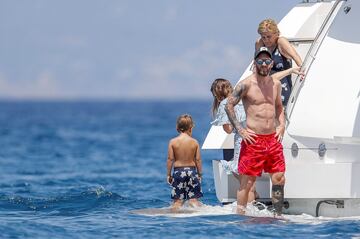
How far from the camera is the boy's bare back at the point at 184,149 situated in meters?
13.7

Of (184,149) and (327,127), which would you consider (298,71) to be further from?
(184,149)

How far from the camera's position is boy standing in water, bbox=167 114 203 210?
13.7 m

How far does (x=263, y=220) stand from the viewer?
1266 centimetres

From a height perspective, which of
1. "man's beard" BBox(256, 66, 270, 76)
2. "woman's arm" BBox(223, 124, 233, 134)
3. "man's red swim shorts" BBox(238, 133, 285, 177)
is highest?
"man's beard" BBox(256, 66, 270, 76)

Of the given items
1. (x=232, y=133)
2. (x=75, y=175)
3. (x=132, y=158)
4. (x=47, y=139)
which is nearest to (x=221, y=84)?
(x=232, y=133)

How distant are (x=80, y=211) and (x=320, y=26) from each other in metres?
3.62

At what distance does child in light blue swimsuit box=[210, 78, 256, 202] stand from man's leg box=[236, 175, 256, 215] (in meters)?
0.23

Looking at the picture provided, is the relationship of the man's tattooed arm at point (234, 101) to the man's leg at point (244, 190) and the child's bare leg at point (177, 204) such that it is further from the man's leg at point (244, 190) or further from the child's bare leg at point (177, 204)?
the child's bare leg at point (177, 204)

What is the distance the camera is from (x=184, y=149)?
45.0ft

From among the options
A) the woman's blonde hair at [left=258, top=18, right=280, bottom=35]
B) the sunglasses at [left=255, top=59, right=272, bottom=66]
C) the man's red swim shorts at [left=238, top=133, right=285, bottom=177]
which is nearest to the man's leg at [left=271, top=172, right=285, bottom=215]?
the man's red swim shorts at [left=238, top=133, right=285, bottom=177]

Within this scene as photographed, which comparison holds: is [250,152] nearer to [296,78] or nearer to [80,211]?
[296,78]

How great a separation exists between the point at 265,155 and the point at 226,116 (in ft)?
2.64

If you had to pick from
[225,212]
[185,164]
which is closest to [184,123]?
[185,164]

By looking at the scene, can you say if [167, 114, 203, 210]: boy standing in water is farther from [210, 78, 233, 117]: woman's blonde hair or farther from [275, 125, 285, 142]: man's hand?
[275, 125, 285, 142]: man's hand
